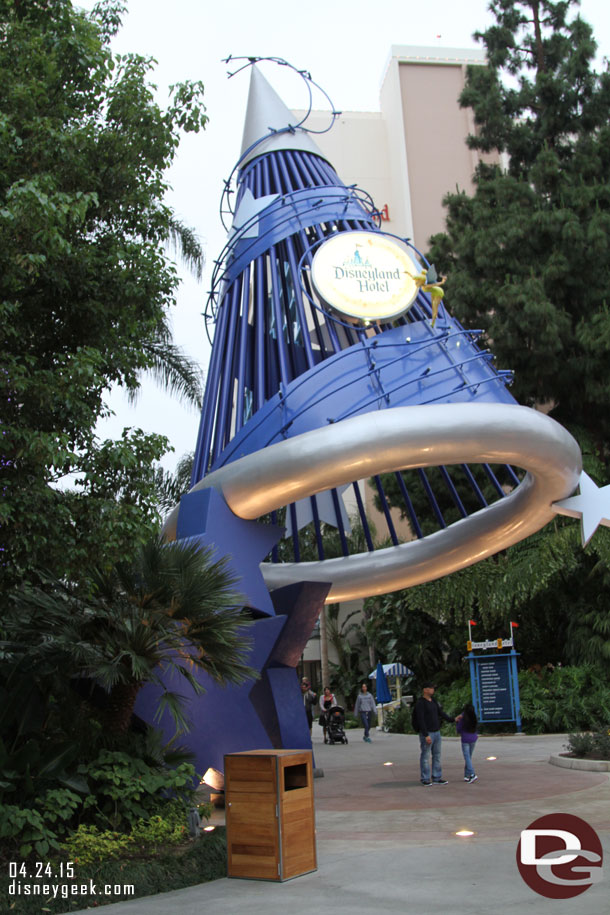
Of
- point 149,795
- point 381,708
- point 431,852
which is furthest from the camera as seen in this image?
point 381,708

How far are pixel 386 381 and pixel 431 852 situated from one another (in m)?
7.44

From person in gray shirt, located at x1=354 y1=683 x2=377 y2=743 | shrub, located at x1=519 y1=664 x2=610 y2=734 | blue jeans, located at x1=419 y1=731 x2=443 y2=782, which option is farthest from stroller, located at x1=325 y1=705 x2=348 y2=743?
blue jeans, located at x1=419 y1=731 x2=443 y2=782

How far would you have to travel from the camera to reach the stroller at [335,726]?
928 inches

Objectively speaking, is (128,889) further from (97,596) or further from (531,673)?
(531,673)

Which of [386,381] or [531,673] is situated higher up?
[386,381]

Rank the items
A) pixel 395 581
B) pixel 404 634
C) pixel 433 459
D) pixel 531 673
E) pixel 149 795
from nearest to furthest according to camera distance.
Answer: pixel 149 795
pixel 433 459
pixel 395 581
pixel 531 673
pixel 404 634

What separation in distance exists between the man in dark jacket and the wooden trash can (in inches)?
215

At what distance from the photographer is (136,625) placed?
916 cm

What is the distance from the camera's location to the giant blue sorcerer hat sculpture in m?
12.4

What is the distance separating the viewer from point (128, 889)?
747 cm

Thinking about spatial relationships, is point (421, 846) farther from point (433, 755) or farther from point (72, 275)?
point (72, 275)

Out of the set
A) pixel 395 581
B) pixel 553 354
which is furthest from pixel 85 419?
pixel 553 354

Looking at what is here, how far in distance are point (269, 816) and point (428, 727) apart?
6.10 m

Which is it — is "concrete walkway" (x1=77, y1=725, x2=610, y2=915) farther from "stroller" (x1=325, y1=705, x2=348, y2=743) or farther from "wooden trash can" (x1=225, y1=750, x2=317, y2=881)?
"stroller" (x1=325, y1=705, x2=348, y2=743)
